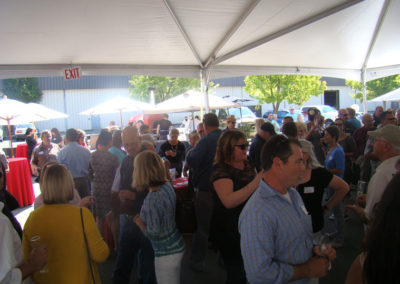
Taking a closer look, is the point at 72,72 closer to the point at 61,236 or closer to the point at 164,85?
the point at 61,236

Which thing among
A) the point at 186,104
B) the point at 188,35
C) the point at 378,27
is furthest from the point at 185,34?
the point at 378,27

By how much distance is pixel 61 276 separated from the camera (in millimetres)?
2072

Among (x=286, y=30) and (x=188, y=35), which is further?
(x=286, y=30)

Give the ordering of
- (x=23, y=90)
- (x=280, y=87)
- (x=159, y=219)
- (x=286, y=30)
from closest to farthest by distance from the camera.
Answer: (x=159, y=219), (x=286, y=30), (x=280, y=87), (x=23, y=90)

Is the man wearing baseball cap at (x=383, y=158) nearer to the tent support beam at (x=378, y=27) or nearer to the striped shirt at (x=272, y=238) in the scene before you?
the striped shirt at (x=272, y=238)

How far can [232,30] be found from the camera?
6.12m

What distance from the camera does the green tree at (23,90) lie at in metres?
31.7

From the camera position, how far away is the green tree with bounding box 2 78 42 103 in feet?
104

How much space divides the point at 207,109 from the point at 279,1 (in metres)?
3.66

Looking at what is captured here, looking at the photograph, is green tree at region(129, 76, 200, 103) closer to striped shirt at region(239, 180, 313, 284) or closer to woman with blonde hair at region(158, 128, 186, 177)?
woman with blonde hair at region(158, 128, 186, 177)

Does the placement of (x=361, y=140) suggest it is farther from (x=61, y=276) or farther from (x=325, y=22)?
(x=61, y=276)

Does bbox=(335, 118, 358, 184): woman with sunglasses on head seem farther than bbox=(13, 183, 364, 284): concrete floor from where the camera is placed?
Yes

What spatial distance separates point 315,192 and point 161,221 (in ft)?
4.64

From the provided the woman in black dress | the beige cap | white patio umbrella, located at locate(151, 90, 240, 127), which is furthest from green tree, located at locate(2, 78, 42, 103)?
the beige cap
